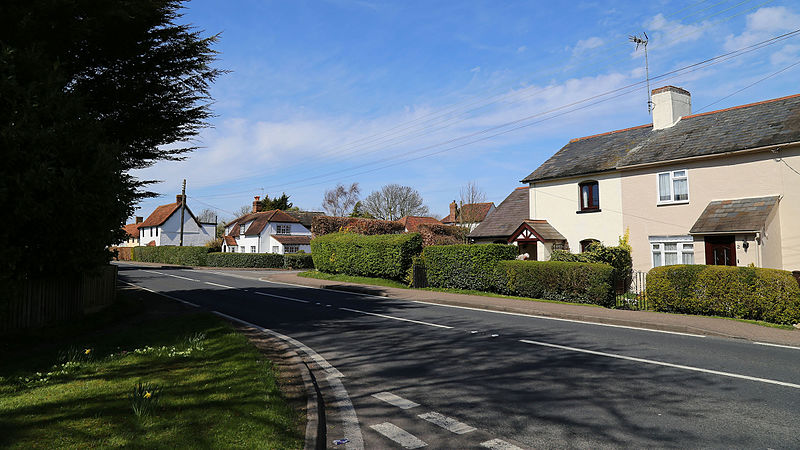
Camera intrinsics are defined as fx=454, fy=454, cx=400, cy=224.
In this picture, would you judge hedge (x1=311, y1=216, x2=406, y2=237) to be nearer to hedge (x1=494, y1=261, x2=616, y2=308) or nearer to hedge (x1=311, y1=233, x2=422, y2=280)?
hedge (x1=311, y1=233, x2=422, y2=280)

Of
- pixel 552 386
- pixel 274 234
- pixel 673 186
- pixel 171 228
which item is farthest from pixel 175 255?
pixel 552 386

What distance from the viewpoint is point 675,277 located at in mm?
13438

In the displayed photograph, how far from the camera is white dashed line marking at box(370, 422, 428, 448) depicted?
4438mm

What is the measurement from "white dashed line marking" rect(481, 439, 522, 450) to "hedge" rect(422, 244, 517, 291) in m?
14.7

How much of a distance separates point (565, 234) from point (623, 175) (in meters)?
4.09

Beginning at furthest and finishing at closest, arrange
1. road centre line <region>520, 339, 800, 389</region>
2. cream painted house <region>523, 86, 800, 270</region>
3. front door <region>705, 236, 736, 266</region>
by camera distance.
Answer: front door <region>705, 236, 736, 266</region>
cream painted house <region>523, 86, 800, 270</region>
road centre line <region>520, 339, 800, 389</region>

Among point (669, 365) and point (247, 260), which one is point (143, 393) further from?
point (247, 260)

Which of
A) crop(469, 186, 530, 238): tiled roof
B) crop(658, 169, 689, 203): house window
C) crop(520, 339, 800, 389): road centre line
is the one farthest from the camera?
crop(469, 186, 530, 238): tiled roof

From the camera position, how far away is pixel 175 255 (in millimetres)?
51406

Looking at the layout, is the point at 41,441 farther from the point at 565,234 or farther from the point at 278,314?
the point at 565,234

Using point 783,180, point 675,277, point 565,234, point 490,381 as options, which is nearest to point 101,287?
point 490,381

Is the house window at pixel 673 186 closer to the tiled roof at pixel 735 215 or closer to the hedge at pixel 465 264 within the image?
the tiled roof at pixel 735 215

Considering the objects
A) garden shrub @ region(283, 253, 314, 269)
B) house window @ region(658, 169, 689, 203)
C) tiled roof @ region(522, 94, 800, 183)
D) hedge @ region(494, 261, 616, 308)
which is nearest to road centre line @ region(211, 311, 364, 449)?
hedge @ region(494, 261, 616, 308)

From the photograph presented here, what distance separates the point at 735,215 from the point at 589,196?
6.80 metres
